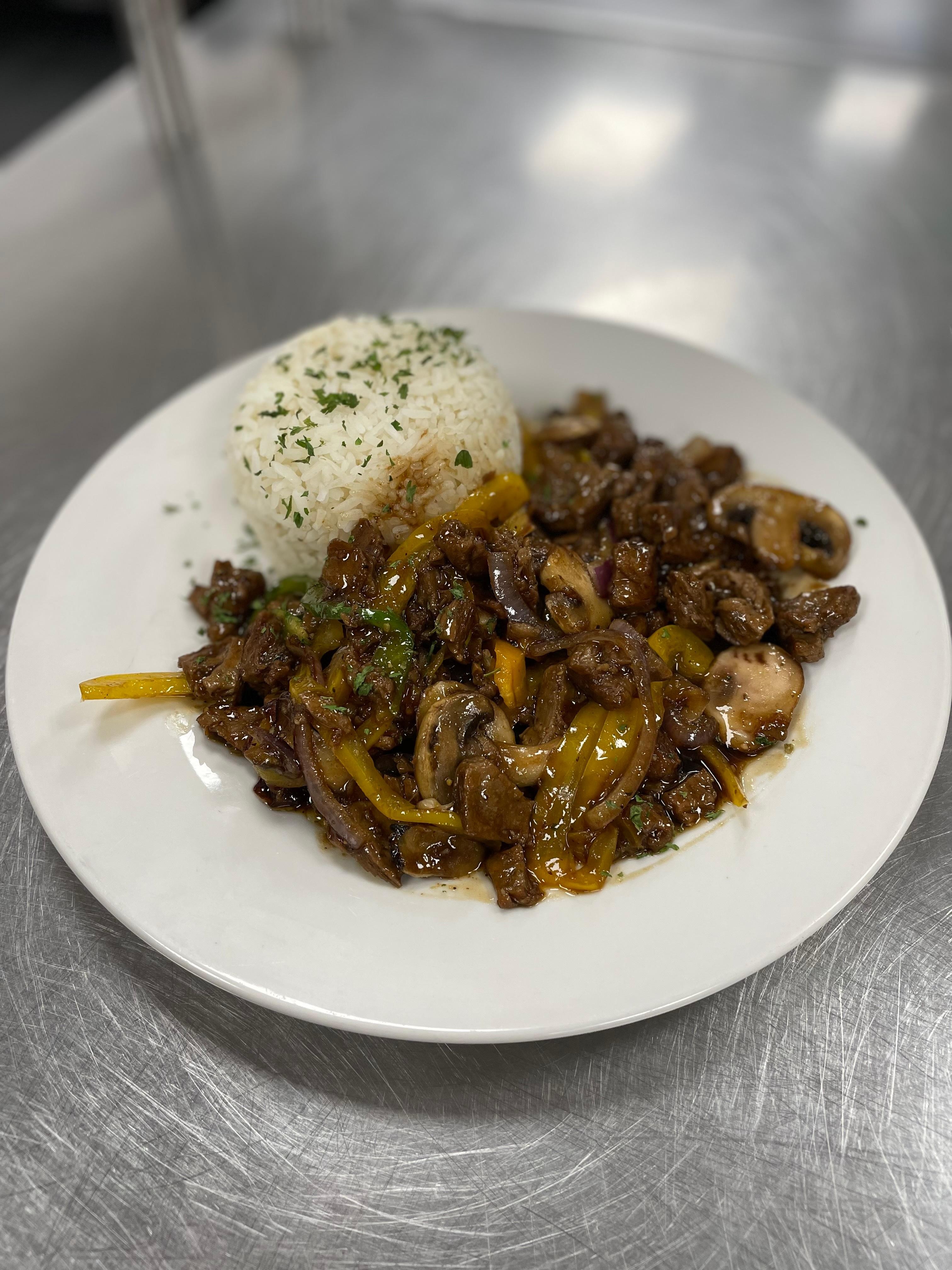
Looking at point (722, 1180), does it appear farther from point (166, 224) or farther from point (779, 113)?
point (779, 113)

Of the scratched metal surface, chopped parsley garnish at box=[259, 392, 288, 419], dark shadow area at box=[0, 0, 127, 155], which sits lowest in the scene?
the scratched metal surface

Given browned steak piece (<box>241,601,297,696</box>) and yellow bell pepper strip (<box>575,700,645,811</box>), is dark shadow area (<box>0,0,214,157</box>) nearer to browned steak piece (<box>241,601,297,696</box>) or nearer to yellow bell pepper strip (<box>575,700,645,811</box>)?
browned steak piece (<box>241,601,297,696</box>)

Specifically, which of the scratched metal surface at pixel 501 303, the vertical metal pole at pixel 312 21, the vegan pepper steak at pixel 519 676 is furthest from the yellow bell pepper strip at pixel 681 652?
the vertical metal pole at pixel 312 21

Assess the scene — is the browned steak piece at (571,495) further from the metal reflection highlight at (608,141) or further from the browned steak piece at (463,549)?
the metal reflection highlight at (608,141)

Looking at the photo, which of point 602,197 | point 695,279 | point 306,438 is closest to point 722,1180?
point 306,438

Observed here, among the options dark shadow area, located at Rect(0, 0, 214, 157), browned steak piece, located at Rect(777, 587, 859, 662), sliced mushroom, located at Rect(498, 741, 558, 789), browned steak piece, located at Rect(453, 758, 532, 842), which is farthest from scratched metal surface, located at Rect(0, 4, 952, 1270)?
dark shadow area, located at Rect(0, 0, 214, 157)
